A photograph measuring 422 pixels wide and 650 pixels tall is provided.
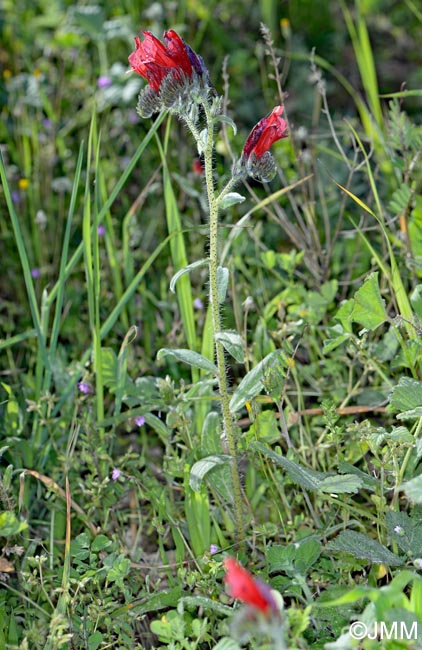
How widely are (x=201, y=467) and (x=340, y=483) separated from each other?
0.94ft

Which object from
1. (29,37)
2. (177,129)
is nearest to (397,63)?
(177,129)

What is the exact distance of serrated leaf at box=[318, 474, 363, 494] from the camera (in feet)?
4.87

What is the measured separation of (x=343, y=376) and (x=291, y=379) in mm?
144

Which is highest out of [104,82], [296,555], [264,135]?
[104,82]

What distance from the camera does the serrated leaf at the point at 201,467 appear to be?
63.1 inches

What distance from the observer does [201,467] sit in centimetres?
162

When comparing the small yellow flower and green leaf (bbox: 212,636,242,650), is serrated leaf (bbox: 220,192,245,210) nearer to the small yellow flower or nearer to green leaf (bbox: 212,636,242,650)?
green leaf (bbox: 212,636,242,650)

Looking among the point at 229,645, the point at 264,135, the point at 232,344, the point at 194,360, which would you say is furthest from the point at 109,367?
the point at 229,645

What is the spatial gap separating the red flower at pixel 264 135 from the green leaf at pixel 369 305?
36 centimetres

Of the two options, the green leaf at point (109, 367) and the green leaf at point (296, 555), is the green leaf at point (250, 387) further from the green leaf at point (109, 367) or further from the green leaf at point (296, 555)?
the green leaf at point (109, 367)

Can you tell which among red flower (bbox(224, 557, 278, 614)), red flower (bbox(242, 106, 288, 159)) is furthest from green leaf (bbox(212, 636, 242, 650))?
red flower (bbox(242, 106, 288, 159))

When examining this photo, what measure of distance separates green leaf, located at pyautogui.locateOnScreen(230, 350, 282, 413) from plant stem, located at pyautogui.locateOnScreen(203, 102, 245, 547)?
A: 18 millimetres

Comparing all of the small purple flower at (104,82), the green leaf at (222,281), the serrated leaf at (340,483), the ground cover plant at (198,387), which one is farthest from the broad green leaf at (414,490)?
the small purple flower at (104,82)

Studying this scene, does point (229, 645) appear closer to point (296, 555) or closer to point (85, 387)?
point (296, 555)
